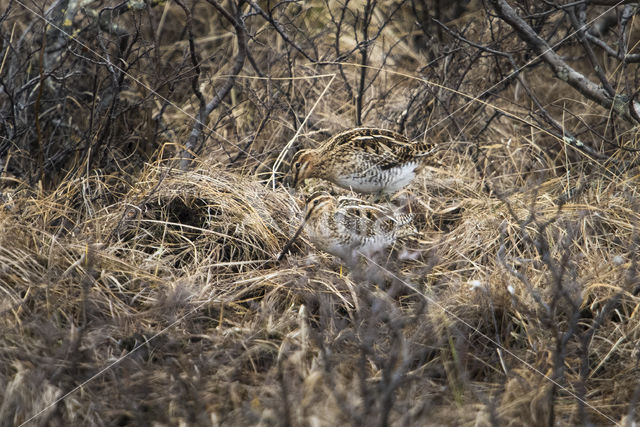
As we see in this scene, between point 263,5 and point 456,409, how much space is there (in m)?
5.66

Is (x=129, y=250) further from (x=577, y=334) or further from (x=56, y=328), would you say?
(x=577, y=334)

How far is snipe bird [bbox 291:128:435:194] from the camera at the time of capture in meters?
5.29

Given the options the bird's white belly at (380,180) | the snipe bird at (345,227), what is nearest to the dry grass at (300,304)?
the snipe bird at (345,227)

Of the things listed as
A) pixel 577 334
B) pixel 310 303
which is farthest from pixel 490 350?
pixel 310 303

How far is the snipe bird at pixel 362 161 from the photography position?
529cm

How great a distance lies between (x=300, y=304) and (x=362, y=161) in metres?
1.25

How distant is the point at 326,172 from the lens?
5.39m

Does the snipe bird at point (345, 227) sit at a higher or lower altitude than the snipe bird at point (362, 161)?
lower

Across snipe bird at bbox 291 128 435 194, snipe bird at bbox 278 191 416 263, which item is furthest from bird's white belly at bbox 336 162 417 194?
snipe bird at bbox 278 191 416 263

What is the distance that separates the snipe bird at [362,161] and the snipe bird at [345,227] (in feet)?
0.99

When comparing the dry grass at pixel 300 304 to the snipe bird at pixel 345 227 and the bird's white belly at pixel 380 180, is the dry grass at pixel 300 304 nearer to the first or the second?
the snipe bird at pixel 345 227

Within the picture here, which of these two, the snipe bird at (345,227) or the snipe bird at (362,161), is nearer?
the snipe bird at (345,227)

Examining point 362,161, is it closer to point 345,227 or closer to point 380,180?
point 380,180

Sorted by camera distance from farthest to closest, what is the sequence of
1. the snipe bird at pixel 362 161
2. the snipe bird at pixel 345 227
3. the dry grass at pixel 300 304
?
the snipe bird at pixel 362 161, the snipe bird at pixel 345 227, the dry grass at pixel 300 304
